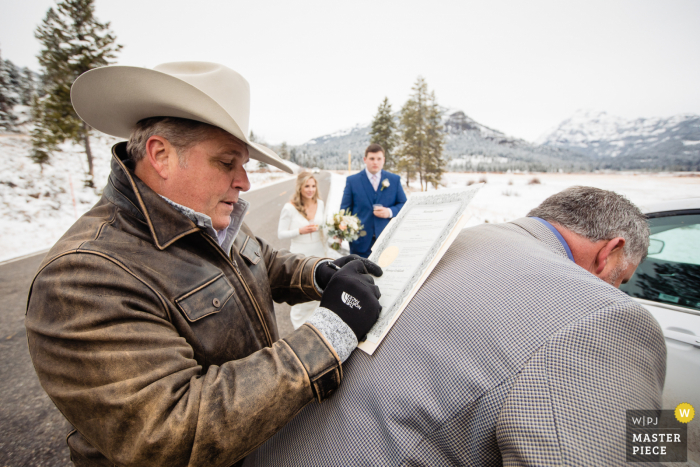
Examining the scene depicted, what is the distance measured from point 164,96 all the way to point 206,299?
32.0 inches

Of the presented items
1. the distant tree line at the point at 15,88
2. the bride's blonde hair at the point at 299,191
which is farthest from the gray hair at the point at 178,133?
the distant tree line at the point at 15,88

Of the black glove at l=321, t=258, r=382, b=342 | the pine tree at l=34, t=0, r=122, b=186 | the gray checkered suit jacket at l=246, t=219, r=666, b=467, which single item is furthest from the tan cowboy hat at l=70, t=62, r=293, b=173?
the pine tree at l=34, t=0, r=122, b=186

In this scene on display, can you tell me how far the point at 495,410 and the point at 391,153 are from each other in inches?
1098

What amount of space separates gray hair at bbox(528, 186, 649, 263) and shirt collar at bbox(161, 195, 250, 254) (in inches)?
62.8

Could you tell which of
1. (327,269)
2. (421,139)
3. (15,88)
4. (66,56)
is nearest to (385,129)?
(421,139)

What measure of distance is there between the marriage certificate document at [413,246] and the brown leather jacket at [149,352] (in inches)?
10.9

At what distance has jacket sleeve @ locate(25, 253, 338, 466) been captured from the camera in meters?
0.74

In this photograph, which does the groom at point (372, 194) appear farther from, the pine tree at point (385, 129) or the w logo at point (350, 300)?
the pine tree at point (385, 129)

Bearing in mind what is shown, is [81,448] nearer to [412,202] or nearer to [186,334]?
[186,334]

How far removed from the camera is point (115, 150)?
1.20 metres

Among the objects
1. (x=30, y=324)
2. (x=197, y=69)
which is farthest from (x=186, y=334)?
(x=197, y=69)

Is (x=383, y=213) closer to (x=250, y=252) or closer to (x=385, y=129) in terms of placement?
(x=250, y=252)

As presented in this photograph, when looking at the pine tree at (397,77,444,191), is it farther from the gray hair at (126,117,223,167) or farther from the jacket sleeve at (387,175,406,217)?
the gray hair at (126,117,223,167)

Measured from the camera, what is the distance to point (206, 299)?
3.62 ft
